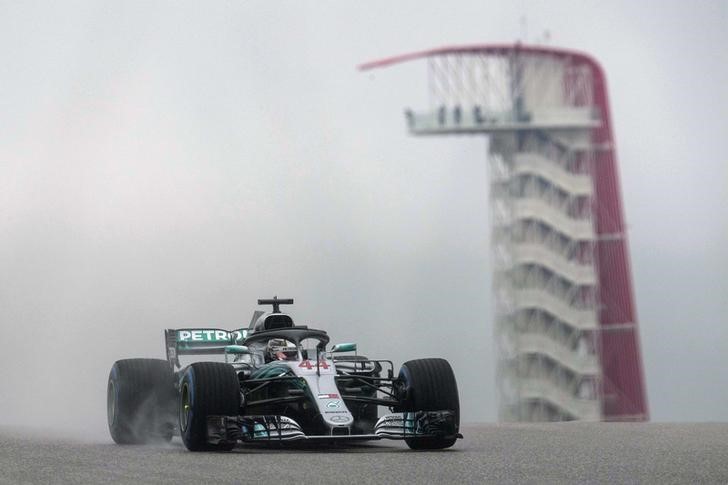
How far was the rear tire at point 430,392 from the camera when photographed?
17.1 metres

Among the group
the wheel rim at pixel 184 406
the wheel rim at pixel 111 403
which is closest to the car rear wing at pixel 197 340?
the wheel rim at pixel 111 403

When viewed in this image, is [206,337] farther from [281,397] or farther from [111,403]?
[281,397]

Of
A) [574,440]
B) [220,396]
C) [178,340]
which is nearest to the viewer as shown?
[220,396]

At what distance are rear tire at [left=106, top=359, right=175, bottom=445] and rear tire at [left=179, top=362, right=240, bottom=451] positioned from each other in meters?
2.96

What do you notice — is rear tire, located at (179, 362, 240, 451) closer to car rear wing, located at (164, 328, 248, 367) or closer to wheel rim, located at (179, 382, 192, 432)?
wheel rim, located at (179, 382, 192, 432)

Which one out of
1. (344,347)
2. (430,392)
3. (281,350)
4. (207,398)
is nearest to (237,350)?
(281,350)

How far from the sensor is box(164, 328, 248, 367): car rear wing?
2152cm

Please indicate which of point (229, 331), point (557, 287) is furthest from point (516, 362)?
point (229, 331)

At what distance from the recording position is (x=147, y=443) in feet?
62.2

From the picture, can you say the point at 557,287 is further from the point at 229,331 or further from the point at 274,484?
the point at 274,484

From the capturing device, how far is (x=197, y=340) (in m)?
21.6

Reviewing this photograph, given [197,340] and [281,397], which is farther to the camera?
[197,340]

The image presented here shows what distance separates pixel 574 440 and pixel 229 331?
608cm

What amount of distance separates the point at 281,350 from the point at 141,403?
2312 millimetres
